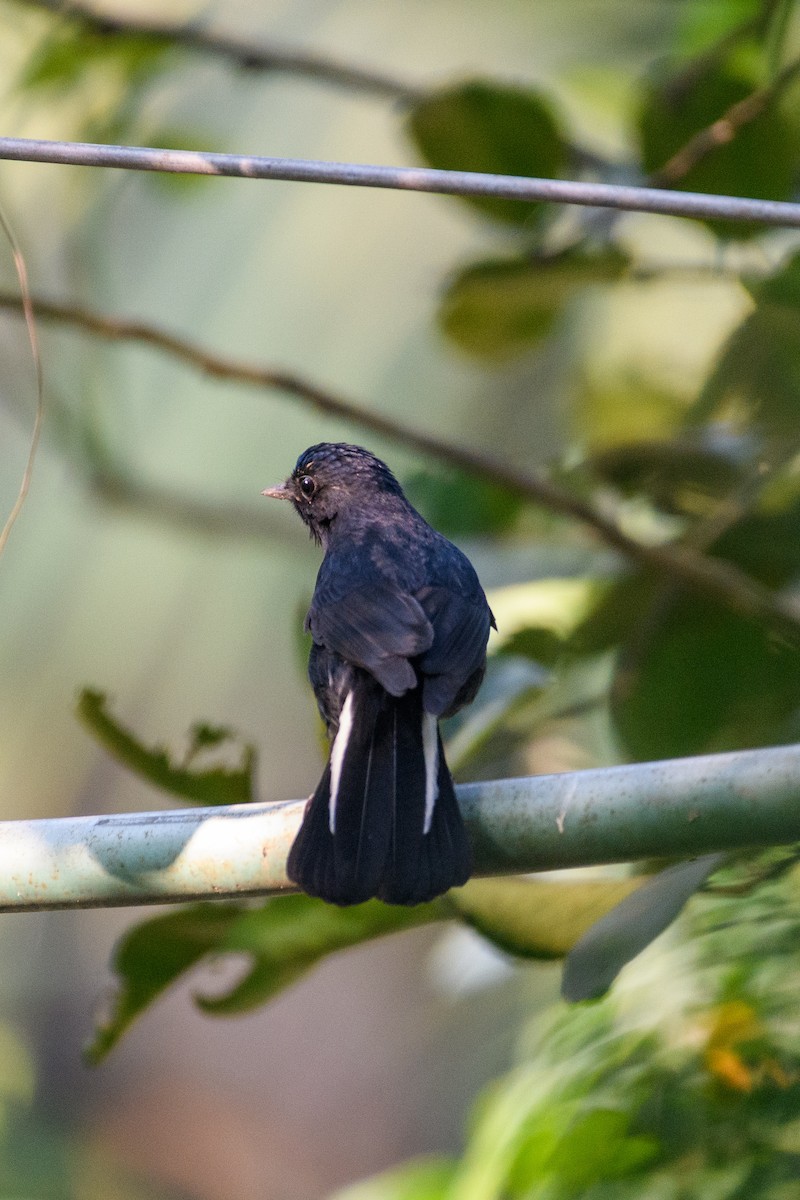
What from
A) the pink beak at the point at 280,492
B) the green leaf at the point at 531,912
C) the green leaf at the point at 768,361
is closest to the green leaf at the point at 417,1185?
the green leaf at the point at 531,912

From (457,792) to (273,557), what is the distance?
322 cm

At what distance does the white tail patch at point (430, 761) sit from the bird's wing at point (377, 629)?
7cm

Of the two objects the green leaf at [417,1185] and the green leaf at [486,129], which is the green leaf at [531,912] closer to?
the green leaf at [417,1185]

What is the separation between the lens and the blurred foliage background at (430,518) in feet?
5.28

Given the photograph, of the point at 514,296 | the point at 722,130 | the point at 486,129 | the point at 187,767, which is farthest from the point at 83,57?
the point at 187,767

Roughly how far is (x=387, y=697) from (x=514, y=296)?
1.23m

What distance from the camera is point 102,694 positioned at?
1.54 metres

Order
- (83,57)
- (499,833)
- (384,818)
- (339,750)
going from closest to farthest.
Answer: (499,833)
(384,818)
(339,750)
(83,57)

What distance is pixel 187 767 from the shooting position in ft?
5.47

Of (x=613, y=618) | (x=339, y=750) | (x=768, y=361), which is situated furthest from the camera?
(x=613, y=618)

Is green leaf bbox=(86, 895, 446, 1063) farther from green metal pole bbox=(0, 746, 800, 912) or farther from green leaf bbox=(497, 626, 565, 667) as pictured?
green leaf bbox=(497, 626, 565, 667)

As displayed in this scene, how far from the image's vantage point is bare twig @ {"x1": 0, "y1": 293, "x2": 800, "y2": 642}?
221cm

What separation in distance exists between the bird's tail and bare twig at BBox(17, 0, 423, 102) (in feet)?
5.60

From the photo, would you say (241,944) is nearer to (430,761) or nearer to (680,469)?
(430,761)
